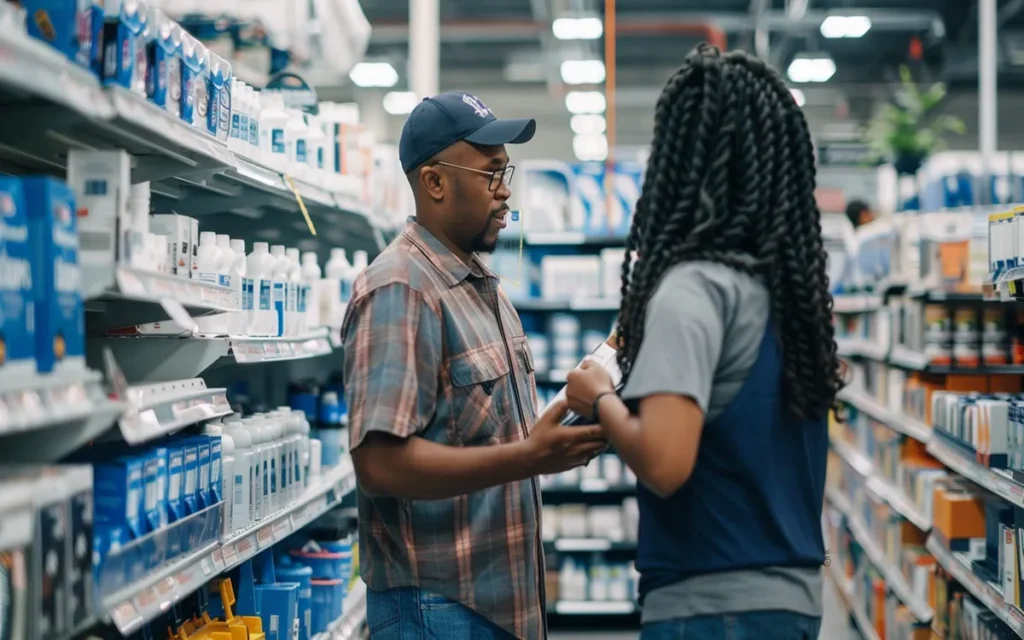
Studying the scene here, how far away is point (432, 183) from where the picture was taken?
2.43 m

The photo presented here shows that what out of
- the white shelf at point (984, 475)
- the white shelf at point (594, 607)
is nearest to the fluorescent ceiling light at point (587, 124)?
the white shelf at point (594, 607)

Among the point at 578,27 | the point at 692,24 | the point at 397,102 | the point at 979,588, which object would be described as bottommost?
the point at 979,588

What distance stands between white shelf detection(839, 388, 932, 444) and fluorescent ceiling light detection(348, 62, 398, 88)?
9.23 metres

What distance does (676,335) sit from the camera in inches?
68.1

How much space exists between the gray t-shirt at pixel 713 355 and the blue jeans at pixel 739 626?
0.01m

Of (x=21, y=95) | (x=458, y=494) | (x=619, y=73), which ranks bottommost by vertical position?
(x=458, y=494)

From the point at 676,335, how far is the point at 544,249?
17.9ft

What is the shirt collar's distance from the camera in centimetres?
237

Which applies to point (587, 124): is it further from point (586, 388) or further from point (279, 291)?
point (586, 388)

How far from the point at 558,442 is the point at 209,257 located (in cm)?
117

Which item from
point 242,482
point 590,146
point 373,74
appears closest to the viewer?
point 242,482

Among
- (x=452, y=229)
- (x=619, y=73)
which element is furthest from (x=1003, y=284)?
(x=619, y=73)

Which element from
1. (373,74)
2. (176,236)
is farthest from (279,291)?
(373,74)

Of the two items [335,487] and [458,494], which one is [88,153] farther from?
[335,487]
